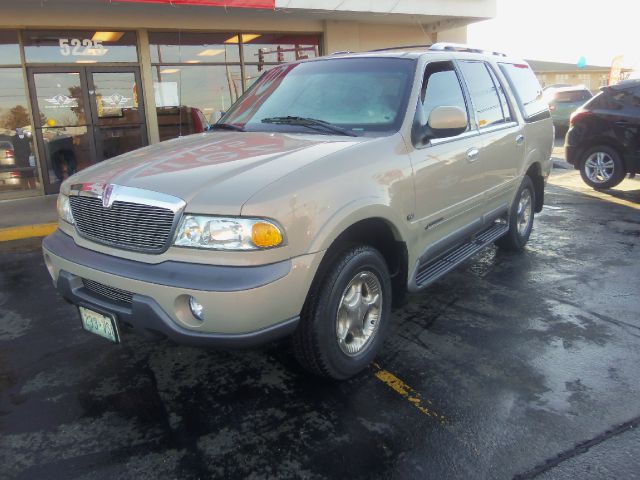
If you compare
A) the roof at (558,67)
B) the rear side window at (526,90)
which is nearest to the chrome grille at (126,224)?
the rear side window at (526,90)

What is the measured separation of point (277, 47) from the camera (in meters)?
11.9

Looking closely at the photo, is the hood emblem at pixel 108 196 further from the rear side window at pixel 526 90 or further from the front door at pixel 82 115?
the front door at pixel 82 115

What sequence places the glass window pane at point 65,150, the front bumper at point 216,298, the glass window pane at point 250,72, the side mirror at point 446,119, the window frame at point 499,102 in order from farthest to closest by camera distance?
the glass window pane at point 250,72 < the glass window pane at point 65,150 < the window frame at point 499,102 < the side mirror at point 446,119 < the front bumper at point 216,298

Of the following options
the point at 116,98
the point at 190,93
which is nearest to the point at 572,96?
the point at 190,93

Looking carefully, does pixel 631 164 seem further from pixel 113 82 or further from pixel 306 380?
pixel 113 82

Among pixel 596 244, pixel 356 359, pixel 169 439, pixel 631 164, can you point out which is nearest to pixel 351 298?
pixel 356 359

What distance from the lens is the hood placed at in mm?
2588

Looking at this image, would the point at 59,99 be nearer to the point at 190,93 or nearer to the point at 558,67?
the point at 190,93

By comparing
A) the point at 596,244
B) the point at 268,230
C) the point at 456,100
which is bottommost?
the point at 596,244

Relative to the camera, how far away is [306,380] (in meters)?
3.24

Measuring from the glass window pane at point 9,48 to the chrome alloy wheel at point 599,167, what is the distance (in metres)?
10.4

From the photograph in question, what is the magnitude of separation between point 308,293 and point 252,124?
1.72 metres

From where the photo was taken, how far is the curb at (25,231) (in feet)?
23.6

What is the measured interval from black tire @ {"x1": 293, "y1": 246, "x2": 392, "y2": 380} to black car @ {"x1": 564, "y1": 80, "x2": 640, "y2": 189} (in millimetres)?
7185
